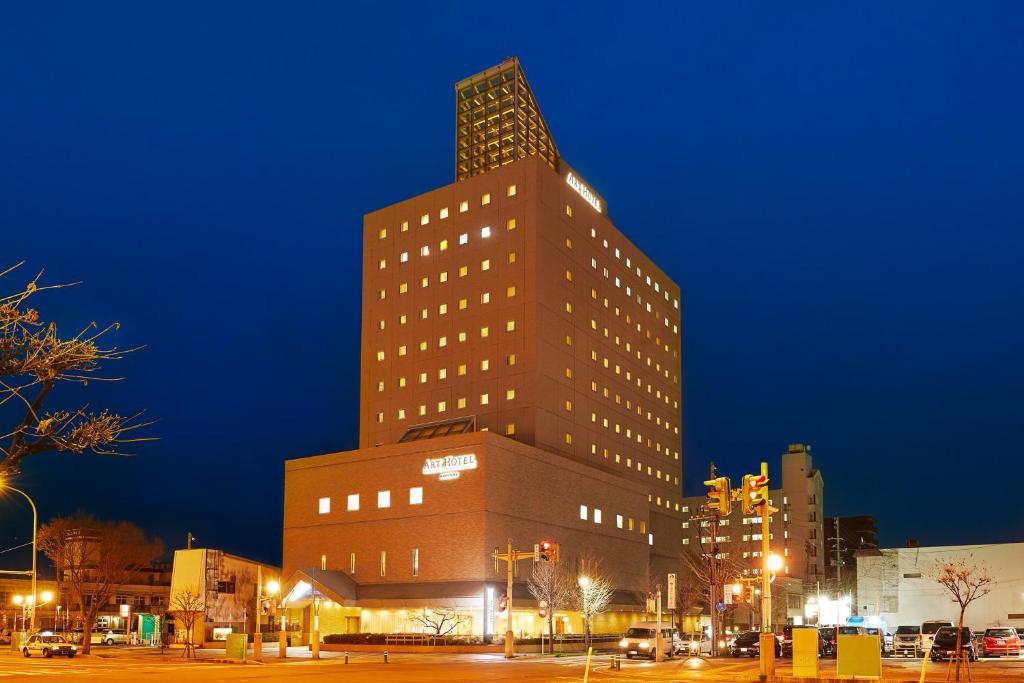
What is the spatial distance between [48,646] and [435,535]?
35.8 meters

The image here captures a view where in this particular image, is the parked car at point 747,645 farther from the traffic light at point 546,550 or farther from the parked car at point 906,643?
the traffic light at point 546,550

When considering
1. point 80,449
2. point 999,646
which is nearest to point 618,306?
point 999,646

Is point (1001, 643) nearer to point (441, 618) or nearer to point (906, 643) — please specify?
point (906, 643)

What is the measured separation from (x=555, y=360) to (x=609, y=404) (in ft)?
53.9

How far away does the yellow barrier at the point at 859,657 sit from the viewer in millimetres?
28750

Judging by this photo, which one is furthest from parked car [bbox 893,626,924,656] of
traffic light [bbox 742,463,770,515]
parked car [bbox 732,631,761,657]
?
traffic light [bbox 742,463,770,515]

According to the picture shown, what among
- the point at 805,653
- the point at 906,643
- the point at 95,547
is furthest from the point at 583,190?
the point at 805,653

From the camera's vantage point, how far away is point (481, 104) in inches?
5930

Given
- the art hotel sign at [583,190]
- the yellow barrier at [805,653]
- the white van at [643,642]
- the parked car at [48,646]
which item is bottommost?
the parked car at [48,646]

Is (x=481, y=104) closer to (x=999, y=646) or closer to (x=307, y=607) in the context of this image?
(x=307, y=607)

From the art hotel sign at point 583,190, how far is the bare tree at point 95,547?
65.1 m

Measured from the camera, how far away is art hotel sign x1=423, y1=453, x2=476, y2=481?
87.2m

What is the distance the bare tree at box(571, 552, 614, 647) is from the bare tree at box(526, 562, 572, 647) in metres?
1.40

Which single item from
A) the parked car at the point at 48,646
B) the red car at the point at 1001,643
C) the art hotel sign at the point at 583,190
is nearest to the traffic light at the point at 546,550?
the red car at the point at 1001,643
